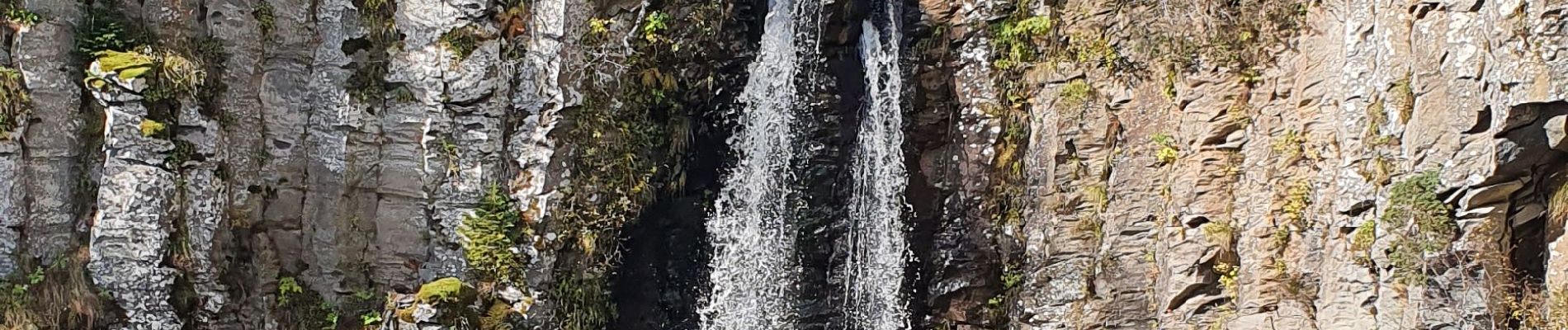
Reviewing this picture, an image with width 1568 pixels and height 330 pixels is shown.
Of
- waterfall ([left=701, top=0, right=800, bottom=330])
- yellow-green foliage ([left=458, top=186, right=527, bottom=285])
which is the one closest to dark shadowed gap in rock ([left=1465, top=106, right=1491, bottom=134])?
waterfall ([left=701, top=0, right=800, bottom=330])

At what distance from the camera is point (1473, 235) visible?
511cm

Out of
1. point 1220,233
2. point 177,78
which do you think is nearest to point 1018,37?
point 1220,233

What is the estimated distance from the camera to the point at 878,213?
7969 mm

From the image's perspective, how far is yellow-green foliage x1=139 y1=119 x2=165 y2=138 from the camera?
6.26 metres

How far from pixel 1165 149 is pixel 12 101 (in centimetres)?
737

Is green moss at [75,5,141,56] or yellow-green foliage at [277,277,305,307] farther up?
green moss at [75,5,141,56]

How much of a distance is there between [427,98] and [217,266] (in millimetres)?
1768

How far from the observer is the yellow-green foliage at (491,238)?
739 cm

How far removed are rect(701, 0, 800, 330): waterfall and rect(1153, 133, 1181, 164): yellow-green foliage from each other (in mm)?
2677

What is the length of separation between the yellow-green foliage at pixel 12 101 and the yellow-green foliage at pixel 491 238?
2.72 metres

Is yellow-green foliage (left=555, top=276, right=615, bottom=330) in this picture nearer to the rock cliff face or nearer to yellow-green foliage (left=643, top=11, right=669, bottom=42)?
the rock cliff face

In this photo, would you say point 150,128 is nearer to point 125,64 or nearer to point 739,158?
point 125,64

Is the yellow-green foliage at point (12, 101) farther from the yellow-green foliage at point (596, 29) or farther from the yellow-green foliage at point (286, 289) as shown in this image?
the yellow-green foliage at point (596, 29)

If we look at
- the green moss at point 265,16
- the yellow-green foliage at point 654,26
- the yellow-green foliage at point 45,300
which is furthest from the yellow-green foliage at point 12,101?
the yellow-green foliage at point 654,26
